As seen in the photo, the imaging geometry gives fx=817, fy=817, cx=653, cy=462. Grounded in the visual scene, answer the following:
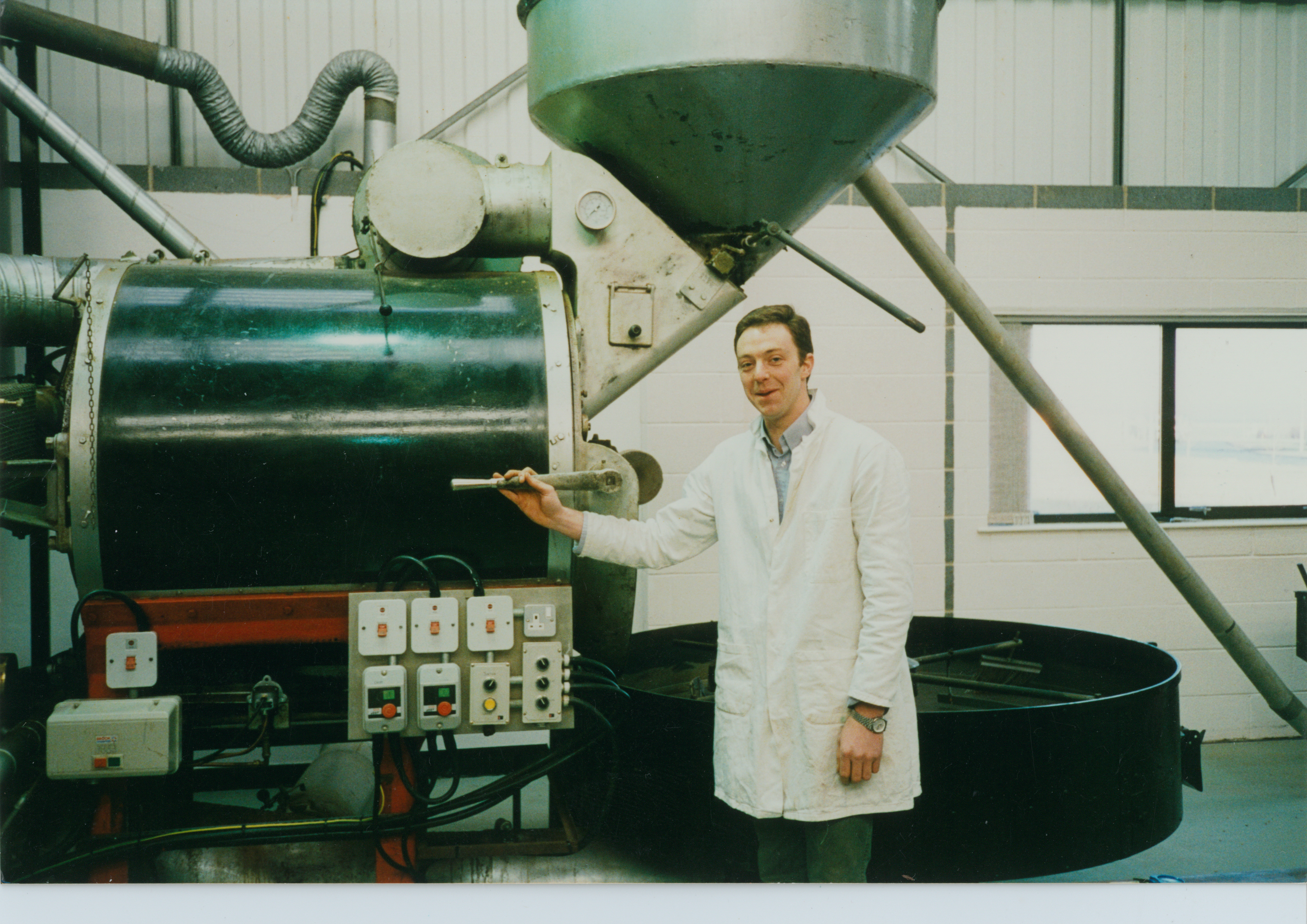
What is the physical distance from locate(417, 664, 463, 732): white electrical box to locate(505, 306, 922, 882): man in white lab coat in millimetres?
372

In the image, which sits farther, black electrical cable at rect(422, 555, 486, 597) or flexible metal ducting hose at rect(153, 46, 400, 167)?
flexible metal ducting hose at rect(153, 46, 400, 167)

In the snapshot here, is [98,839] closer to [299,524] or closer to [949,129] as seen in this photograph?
[299,524]

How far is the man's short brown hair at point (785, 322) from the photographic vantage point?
1.71 metres

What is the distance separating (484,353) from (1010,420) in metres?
2.88

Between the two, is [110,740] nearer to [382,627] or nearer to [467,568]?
[382,627]

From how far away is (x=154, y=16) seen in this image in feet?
8.80

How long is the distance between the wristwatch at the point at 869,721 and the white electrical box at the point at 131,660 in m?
1.40

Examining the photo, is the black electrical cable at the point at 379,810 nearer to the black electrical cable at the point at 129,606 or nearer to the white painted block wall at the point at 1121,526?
the black electrical cable at the point at 129,606

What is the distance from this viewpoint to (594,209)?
1927 millimetres

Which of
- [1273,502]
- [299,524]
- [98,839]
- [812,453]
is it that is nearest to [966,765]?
[812,453]

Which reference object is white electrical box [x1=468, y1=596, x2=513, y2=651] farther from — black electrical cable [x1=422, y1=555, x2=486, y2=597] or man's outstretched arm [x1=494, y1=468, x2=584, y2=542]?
man's outstretched arm [x1=494, y1=468, x2=584, y2=542]

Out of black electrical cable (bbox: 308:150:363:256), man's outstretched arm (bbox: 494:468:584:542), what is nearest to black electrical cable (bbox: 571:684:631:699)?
man's outstretched arm (bbox: 494:468:584:542)

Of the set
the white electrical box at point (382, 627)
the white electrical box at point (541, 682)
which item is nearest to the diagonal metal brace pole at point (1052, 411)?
the white electrical box at point (541, 682)

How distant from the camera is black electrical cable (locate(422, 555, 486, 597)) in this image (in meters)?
1.71
